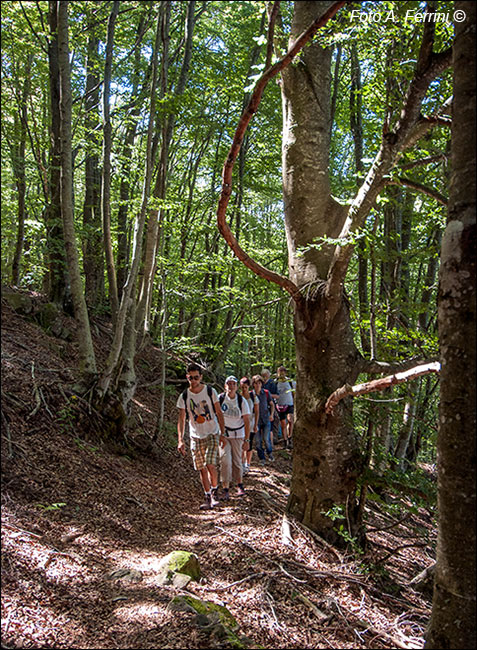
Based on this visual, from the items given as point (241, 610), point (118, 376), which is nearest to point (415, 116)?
point (241, 610)

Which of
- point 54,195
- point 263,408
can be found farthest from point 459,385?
point 54,195

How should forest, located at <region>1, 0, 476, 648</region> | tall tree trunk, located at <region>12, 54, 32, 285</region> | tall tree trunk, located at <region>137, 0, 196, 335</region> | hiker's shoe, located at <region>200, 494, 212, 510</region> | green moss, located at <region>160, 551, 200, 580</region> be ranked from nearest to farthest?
forest, located at <region>1, 0, 476, 648</region>, green moss, located at <region>160, 551, 200, 580</region>, hiker's shoe, located at <region>200, 494, 212, 510</region>, tall tree trunk, located at <region>137, 0, 196, 335</region>, tall tree trunk, located at <region>12, 54, 32, 285</region>

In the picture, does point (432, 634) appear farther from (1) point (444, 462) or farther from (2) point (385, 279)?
(2) point (385, 279)

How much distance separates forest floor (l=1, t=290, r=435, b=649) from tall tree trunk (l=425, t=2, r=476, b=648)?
4.42 feet

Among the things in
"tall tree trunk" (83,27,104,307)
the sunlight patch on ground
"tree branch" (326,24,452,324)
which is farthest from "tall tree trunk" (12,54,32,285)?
the sunlight patch on ground

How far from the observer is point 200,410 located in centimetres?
611

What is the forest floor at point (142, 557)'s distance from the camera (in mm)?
2873

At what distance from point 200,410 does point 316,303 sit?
2.51m

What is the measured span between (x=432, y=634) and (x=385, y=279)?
5.09m

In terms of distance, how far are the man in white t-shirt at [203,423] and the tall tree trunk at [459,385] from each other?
13.3ft

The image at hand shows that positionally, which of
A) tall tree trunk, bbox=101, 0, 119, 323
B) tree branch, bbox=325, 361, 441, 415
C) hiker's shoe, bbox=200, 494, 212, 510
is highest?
tall tree trunk, bbox=101, 0, 119, 323

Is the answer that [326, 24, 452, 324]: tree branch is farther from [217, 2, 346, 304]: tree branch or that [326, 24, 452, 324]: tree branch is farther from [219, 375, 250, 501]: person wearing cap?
[219, 375, 250, 501]: person wearing cap

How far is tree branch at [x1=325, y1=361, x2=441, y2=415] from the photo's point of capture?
3285 millimetres

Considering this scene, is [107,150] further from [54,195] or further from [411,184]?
[411,184]
